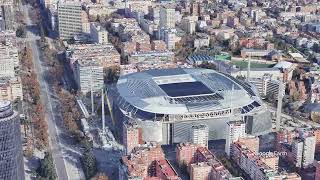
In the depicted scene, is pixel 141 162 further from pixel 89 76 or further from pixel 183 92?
pixel 89 76

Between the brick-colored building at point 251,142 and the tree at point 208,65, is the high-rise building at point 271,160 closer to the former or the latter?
the brick-colored building at point 251,142

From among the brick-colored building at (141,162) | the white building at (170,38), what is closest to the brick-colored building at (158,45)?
the white building at (170,38)

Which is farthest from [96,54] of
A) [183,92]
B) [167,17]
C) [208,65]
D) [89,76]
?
[183,92]

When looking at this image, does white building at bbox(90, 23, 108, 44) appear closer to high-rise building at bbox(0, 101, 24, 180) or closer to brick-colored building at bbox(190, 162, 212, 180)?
brick-colored building at bbox(190, 162, 212, 180)

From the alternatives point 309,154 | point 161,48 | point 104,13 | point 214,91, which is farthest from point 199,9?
point 309,154

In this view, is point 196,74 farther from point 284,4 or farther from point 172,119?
point 284,4
